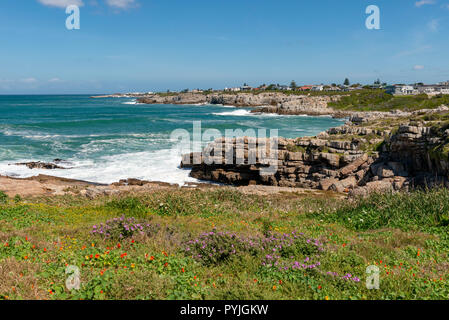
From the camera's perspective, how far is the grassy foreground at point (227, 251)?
5.27 meters

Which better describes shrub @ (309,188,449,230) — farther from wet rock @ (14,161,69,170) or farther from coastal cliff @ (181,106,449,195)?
wet rock @ (14,161,69,170)

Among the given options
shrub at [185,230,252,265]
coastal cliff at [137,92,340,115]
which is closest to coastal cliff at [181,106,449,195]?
shrub at [185,230,252,265]

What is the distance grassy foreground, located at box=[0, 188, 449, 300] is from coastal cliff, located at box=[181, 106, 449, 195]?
8294 mm

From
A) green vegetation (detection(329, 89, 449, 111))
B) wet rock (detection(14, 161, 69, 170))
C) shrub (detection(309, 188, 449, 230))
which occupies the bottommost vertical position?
wet rock (detection(14, 161, 69, 170))

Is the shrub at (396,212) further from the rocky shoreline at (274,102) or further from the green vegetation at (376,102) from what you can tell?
the green vegetation at (376,102)

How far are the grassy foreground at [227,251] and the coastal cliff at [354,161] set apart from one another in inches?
327

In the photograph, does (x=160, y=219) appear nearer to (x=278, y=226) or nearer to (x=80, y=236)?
(x=80, y=236)

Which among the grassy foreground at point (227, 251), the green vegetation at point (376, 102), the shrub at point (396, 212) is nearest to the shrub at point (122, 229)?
the grassy foreground at point (227, 251)

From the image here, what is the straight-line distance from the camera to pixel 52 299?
15.8ft

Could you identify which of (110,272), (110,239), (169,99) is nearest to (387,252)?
(110,272)

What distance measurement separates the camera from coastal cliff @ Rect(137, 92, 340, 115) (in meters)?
95.7

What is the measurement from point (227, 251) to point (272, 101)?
121370 millimetres
